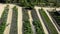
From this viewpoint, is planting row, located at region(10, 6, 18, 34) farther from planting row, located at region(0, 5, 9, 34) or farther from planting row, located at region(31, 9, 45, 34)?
planting row, located at region(31, 9, 45, 34)

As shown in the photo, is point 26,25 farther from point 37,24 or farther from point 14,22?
point 14,22

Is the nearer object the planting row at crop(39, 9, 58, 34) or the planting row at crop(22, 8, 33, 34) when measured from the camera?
the planting row at crop(22, 8, 33, 34)

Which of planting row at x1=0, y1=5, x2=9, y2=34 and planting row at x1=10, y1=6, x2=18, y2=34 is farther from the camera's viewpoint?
planting row at x1=0, y1=5, x2=9, y2=34

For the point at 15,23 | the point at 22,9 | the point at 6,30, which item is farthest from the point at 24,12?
the point at 6,30

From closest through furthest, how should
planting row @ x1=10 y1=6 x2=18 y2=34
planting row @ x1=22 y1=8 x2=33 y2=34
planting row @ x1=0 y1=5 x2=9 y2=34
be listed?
planting row @ x1=22 y1=8 x2=33 y2=34, planting row @ x1=10 y1=6 x2=18 y2=34, planting row @ x1=0 y1=5 x2=9 y2=34

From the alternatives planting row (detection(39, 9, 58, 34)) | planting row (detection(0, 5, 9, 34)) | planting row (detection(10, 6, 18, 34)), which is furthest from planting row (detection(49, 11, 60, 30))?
planting row (detection(0, 5, 9, 34))

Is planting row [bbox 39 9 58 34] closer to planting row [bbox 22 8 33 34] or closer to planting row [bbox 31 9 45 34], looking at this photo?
planting row [bbox 31 9 45 34]

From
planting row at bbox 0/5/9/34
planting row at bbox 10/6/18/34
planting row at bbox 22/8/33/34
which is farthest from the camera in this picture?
planting row at bbox 0/5/9/34

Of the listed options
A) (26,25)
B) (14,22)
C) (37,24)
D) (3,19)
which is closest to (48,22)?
(37,24)

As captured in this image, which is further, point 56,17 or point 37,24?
point 56,17

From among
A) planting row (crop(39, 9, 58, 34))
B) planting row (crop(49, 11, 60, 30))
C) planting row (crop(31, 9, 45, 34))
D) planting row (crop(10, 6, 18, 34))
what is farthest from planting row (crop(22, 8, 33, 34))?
planting row (crop(49, 11, 60, 30))

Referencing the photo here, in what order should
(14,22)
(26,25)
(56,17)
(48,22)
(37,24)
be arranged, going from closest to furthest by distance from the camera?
(26,25) < (37,24) < (14,22) < (48,22) < (56,17)

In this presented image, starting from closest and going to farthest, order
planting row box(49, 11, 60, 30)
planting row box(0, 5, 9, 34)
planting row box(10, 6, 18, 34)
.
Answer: planting row box(10, 6, 18, 34)
planting row box(0, 5, 9, 34)
planting row box(49, 11, 60, 30)
